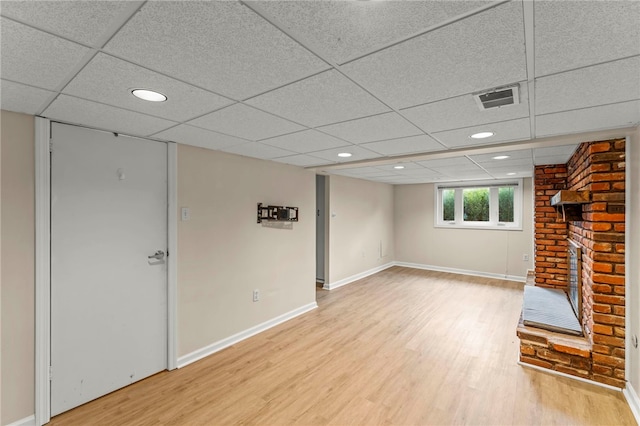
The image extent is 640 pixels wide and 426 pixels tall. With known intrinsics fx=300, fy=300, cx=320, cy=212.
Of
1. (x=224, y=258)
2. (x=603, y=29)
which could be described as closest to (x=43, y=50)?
(x=603, y=29)

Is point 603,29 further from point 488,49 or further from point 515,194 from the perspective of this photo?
point 515,194

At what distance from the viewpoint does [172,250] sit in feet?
9.39

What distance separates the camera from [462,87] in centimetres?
157

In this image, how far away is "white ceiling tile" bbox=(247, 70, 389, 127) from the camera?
1.55 m

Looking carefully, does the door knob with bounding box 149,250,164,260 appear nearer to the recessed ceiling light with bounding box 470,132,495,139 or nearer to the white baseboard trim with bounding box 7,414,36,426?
the white baseboard trim with bounding box 7,414,36,426

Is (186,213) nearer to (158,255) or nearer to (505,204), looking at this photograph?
(158,255)

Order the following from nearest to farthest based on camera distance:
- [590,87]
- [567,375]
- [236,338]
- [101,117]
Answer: [590,87] → [101,117] → [567,375] → [236,338]

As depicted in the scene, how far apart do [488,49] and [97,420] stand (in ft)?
10.8

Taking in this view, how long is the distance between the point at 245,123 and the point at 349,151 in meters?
1.32

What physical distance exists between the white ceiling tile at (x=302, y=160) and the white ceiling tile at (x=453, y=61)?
1921 mm

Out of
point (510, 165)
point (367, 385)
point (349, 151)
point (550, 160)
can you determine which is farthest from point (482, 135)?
point (367, 385)

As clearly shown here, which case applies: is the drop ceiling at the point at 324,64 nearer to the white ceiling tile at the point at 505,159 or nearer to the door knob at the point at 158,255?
the white ceiling tile at the point at 505,159

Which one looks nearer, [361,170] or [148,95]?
[148,95]

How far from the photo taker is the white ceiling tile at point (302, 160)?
3573 mm
